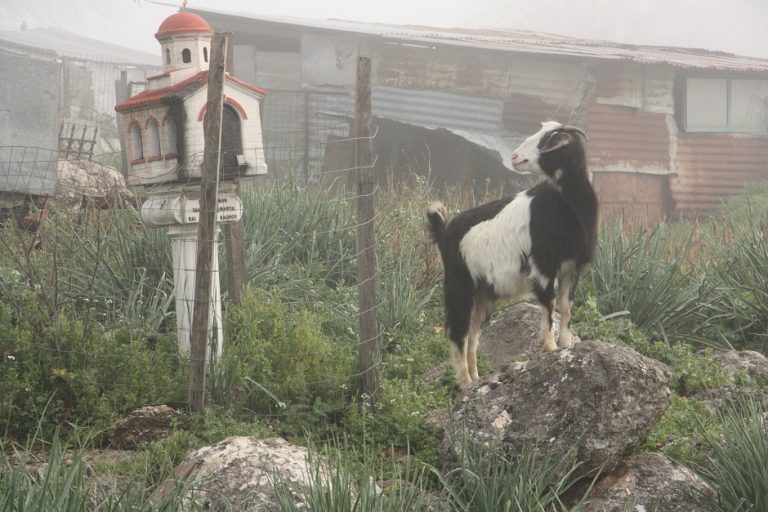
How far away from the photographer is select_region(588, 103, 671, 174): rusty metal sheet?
22.5m

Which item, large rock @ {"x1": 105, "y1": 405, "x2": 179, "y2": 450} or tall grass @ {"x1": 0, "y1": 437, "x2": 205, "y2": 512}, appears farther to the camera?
large rock @ {"x1": 105, "y1": 405, "x2": 179, "y2": 450}

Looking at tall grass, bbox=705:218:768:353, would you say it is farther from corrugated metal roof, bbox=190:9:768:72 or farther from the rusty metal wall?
the rusty metal wall

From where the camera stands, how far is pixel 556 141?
614cm

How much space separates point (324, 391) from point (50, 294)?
2149 mm

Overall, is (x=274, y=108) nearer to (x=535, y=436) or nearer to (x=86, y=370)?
(x=86, y=370)

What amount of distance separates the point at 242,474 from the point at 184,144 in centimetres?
284

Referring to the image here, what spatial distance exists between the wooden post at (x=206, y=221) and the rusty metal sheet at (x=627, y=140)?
56.1 feet

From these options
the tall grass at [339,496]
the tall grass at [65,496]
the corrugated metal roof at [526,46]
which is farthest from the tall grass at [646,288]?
the corrugated metal roof at [526,46]

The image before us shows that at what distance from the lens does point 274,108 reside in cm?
2106

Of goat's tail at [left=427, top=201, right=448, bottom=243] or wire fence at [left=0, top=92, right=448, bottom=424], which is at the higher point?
goat's tail at [left=427, top=201, right=448, bottom=243]

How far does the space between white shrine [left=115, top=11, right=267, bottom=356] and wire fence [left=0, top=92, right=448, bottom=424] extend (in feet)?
0.16

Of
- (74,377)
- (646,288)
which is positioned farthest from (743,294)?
(74,377)

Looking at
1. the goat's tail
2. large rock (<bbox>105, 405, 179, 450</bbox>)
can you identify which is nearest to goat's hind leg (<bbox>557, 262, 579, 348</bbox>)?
the goat's tail

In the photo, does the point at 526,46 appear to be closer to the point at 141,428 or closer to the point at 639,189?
the point at 639,189
